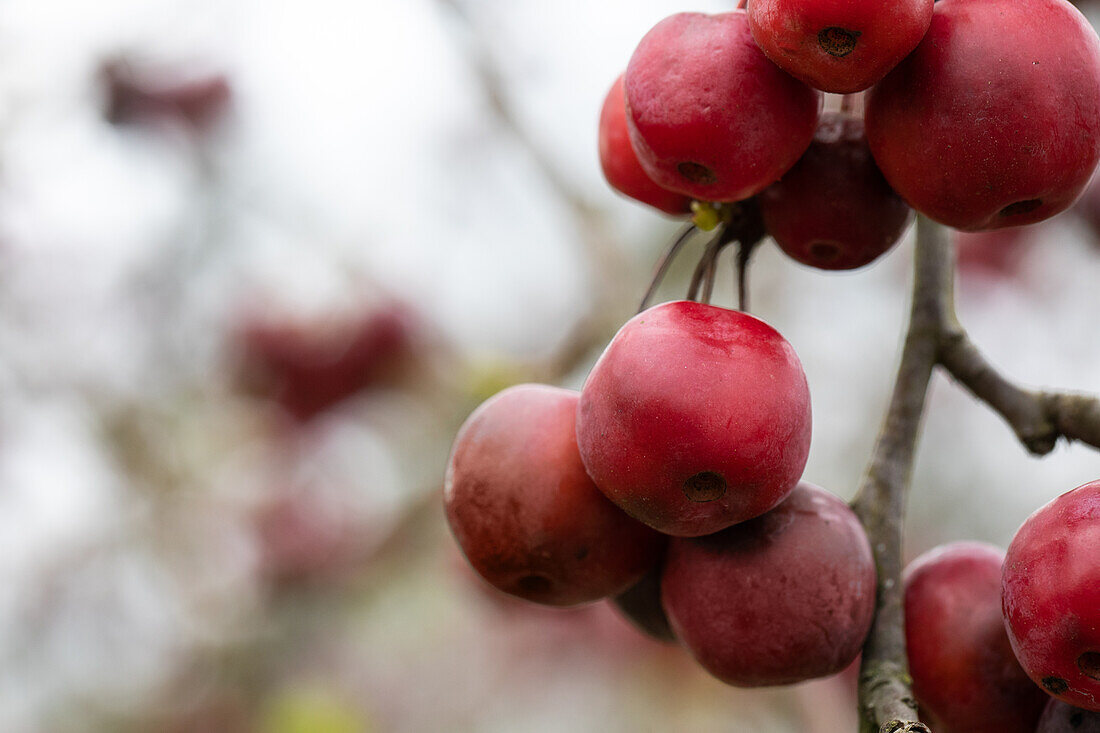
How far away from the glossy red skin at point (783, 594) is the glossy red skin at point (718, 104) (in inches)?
10.8

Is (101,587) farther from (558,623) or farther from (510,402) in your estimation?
(510,402)

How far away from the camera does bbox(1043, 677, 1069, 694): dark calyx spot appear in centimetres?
70

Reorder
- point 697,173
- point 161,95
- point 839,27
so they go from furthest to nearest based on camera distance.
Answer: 1. point 161,95
2. point 697,173
3. point 839,27

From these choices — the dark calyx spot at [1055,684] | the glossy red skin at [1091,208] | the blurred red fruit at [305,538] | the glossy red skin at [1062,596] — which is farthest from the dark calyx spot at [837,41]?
the blurred red fruit at [305,538]

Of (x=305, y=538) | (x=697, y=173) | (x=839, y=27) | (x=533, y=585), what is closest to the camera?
(x=839, y=27)

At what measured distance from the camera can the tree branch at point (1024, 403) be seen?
0.81m

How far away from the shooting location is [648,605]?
95cm

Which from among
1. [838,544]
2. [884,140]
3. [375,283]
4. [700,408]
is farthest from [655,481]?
[375,283]

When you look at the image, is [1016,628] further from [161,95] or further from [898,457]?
[161,95]

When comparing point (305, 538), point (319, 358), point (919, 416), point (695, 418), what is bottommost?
point (305, 538)

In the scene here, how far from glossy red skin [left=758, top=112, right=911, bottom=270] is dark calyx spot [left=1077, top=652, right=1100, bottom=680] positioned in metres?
0.36

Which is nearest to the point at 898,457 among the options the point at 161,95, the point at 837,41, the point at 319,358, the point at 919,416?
the point at 919,416

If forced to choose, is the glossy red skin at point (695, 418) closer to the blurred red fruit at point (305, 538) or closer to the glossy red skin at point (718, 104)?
the glossy red skin at point (718, 104)

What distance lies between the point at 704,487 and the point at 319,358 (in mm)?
2176
